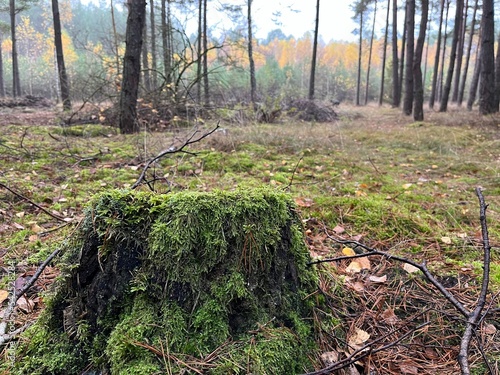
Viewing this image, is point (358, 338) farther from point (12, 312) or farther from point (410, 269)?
point (12, 312)

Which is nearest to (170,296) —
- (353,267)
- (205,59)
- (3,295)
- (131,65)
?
(3,295)

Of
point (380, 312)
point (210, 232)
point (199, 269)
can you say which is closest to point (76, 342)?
point (199, 269)

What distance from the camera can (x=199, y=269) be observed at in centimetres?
126

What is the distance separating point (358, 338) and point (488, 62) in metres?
10.9

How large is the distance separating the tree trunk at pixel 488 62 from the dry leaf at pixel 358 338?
10.8 meters

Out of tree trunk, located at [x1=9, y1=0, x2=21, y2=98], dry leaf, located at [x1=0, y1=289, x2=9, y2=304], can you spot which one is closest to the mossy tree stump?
dry leaf, located at [x1=0, y1=289, x2=9, y2=304]

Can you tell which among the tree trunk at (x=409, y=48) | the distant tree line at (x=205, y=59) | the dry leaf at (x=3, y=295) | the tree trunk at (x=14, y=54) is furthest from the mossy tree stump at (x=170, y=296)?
the tree trunk at (x=14, y=54)

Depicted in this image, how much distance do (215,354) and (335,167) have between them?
3969 mm

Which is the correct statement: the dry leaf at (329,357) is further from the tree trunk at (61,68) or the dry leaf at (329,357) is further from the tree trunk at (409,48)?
the tree trunk at (409,48)

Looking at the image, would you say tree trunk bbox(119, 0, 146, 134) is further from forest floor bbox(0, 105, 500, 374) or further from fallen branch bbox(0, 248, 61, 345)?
fallen branch bbox(0, 248, 61, 345)

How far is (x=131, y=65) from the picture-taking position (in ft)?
21.4

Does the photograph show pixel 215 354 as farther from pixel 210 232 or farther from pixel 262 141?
pixel 262 141

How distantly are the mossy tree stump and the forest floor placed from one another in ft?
1.00

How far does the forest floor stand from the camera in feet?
4.84
